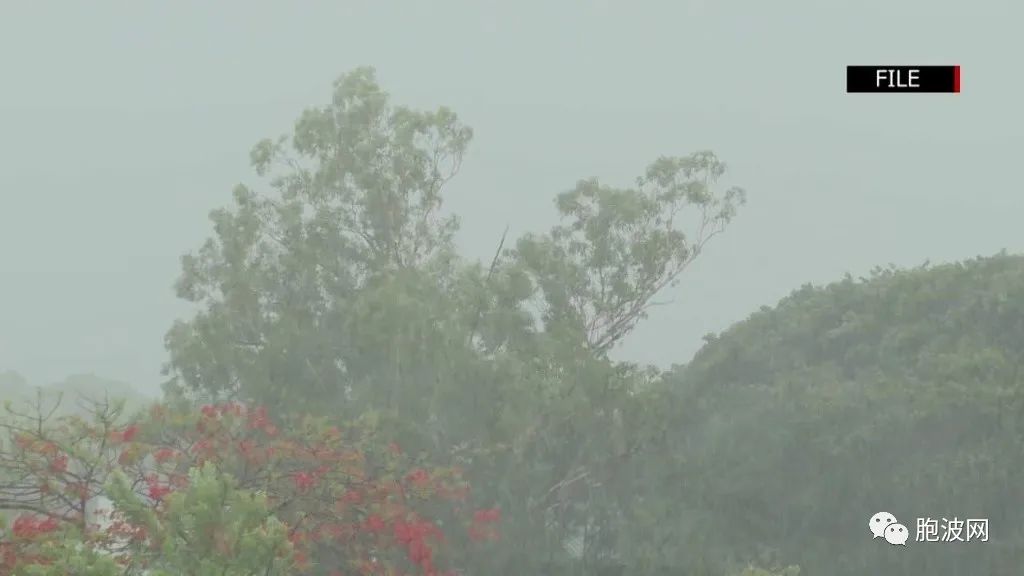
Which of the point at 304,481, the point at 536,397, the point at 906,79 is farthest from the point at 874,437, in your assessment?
the point at 304,481

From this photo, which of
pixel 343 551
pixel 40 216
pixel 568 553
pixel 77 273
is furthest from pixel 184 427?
pixel 40 216

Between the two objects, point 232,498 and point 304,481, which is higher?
point 304,481

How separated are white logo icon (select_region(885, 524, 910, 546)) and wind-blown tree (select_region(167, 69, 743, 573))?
11.6 ft

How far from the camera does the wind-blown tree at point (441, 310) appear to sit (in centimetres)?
1599

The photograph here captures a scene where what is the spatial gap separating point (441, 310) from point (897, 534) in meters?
6.58

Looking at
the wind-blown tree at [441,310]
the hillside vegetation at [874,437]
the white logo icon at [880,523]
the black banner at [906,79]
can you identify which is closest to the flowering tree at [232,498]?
the wind-blown tree at [441,310]

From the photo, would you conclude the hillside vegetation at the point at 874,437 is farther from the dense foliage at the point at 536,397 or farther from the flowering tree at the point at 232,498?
the flowering tree at the point at 232,498

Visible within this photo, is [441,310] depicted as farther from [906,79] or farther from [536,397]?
[906,79]

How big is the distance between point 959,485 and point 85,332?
144m

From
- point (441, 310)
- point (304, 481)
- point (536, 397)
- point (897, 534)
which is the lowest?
point (304, 481)

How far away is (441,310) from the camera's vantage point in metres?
16.3

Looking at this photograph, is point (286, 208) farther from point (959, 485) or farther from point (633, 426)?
point (959, 485)

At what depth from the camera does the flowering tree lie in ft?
29.5

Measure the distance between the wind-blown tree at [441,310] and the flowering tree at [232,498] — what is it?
35.0 inches
